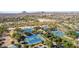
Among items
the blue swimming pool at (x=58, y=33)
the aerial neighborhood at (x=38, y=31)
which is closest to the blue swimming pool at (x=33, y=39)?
the aerial neighborhood at (x=38, y=31)

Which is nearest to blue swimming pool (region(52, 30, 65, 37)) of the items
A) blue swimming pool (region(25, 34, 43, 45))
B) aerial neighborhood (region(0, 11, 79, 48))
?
aerial neighborhood (region(0, 11, 79, 48))

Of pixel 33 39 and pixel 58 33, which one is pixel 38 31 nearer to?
pixel 33 39

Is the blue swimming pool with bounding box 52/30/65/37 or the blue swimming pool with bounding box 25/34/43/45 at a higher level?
the blue swimming pool with bounding box 52/30/65/37

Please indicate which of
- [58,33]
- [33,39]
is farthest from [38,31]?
[58,33]

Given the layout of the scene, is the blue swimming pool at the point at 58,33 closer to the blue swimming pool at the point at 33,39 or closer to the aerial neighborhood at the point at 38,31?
the aerial neighborhood at the point at 38,31

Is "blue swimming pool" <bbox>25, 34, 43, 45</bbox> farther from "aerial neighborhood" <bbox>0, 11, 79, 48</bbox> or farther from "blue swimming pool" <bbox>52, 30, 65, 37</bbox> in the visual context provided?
"blue swimming pool" <bbox>52, 30, 65, 37</bbox>

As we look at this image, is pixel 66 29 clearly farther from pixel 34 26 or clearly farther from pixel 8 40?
pixel 8 40
